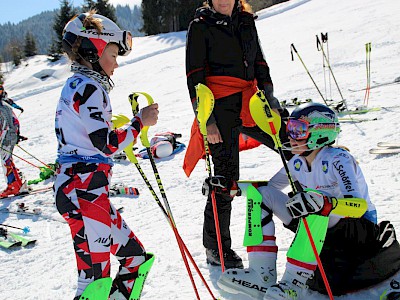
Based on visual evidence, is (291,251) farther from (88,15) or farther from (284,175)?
(88,15)

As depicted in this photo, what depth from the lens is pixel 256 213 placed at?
2908 mm

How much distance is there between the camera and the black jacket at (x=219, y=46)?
3.26 m

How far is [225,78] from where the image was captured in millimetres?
3326

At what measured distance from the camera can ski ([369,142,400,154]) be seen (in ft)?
18.0

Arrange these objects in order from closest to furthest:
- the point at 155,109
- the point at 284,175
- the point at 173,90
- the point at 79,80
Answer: the point at 79,80 < the point at 155,109 < the point at 284,175 < the point at 173,90

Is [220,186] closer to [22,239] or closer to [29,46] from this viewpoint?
[22,239]

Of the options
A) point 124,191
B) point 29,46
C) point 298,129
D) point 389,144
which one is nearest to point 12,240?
point 124,191

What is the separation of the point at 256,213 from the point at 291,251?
1.18ft

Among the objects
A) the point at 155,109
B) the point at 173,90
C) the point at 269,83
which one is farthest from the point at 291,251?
the point at 173,90

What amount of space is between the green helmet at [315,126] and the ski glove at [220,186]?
0.56m

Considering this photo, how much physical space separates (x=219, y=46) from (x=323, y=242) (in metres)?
1.61

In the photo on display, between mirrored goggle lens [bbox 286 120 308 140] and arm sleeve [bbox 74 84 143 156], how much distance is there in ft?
3.77

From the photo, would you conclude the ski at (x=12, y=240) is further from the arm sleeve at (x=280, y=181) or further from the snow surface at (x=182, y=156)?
the arm sleeve at (x=280, y=181)

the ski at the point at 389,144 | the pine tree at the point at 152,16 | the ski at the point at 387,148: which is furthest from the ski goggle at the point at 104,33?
the pine tree at the point at 152,16
